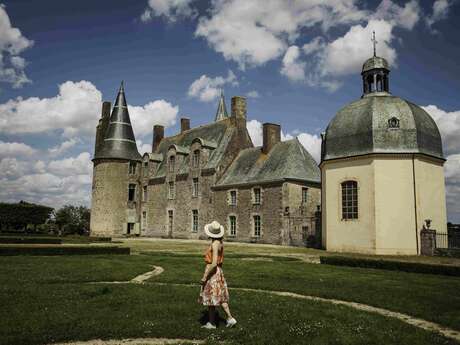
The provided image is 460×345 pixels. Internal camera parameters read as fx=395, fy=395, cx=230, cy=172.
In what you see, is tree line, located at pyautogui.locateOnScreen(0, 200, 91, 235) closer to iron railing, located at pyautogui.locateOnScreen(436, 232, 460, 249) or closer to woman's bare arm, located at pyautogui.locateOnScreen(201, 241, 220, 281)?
iron railing, located at pyautogui.locateOnScreen(436, 232, 460, 249)

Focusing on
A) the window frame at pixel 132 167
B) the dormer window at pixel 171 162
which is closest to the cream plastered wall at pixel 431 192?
the dormer window at pixel 171 162

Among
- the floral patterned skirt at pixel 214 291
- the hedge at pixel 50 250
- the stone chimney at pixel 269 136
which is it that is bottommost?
the hedge at pixel 50 250

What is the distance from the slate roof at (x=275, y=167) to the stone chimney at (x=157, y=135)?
15287 millimetres

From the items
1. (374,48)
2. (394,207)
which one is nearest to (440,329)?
(394,207)

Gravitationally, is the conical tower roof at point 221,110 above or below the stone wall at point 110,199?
above

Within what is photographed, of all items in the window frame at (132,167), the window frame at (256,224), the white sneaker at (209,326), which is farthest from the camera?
the window frame at (132,167)

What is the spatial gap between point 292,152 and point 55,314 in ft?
82.9

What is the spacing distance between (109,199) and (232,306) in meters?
34.6

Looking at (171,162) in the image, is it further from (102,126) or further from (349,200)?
(349,200)

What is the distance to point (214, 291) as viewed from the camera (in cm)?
617

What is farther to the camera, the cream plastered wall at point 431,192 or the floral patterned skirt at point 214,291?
the cream plastered wall at point 431,192

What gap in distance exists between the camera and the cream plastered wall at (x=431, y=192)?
20.3 metres

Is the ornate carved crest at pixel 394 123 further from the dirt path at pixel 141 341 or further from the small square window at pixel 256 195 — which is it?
the dirt path at pixel 141 341

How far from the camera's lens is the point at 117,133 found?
4144 centimetres
